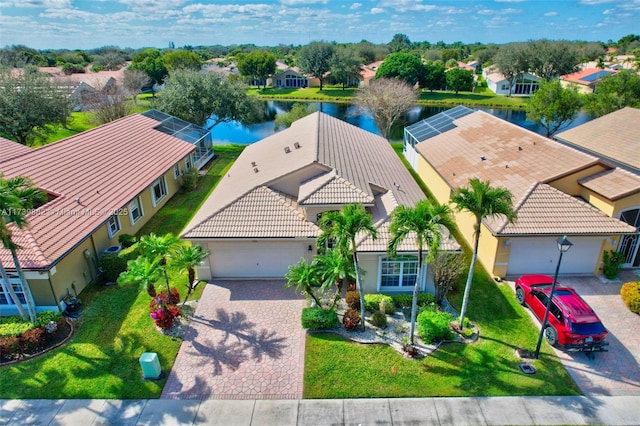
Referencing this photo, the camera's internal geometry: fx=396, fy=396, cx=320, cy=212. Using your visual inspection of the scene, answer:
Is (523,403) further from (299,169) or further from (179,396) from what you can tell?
(299,169)

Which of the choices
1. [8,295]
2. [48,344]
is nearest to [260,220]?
[48,344]

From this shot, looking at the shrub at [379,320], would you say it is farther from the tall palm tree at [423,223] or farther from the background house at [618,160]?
the background house at [618,160]

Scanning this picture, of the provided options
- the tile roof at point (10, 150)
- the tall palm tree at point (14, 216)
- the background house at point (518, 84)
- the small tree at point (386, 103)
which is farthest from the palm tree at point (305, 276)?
the background house at point (518, 84)

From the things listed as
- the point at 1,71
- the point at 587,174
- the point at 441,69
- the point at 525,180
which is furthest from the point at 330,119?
the point at 441,69

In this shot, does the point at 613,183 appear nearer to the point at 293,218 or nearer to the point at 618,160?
the point at 618,160

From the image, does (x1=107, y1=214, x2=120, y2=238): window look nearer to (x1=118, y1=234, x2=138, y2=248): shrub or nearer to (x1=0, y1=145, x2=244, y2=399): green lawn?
(x1=118, y1=234, x2=138, y2=248): shrub

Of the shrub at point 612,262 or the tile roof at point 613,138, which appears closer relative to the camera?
the shrub at point 612,262
